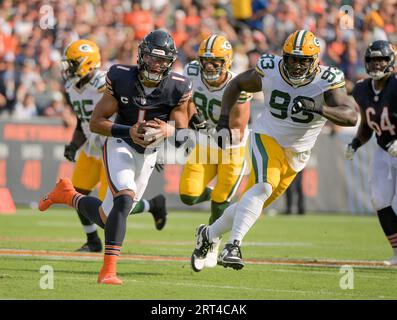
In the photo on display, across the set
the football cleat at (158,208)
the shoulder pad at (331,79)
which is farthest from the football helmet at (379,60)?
the football cleat at (158,208)

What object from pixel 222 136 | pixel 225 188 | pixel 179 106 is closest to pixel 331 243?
pixel 225 188

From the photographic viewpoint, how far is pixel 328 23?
59.5 feet

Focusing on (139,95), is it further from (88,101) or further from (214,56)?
(88,101)

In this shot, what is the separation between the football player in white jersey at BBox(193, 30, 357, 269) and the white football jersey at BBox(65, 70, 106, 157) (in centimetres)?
206

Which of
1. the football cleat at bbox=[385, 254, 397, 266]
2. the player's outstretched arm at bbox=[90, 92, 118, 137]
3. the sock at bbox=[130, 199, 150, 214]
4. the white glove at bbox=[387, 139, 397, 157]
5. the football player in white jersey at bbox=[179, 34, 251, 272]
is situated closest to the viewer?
the player's outstretched arm at bbox=[90, 92, 118, 137]

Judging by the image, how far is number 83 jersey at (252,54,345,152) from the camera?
287 inches

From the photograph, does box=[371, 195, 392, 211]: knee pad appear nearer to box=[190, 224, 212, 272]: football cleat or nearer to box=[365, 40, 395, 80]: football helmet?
box=[365, 40, 395, 80]: football helmet

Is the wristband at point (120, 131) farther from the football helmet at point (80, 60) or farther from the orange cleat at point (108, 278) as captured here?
the football helmet at point (80, 60)

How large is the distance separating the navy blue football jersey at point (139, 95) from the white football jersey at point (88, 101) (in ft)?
6.90

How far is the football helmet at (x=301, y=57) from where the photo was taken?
7.11 metres

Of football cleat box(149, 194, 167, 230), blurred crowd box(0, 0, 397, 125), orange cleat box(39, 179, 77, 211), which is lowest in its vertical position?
orange cleat box(39, 179, 77, 211)

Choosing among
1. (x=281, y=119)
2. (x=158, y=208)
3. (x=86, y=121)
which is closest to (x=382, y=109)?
(x=281, y=119)

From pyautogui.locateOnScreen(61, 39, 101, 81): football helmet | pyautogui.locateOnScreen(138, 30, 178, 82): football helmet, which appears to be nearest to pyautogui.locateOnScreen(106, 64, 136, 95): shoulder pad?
pyautogui.locateOnScreen(138, 30, 178, 82): football helmet

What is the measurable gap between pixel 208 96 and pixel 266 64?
1.57 meters
